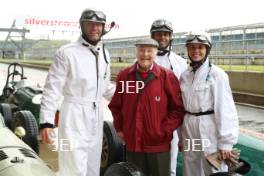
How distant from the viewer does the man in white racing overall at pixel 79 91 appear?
3842mm

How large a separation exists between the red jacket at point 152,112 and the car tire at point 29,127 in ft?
7.60

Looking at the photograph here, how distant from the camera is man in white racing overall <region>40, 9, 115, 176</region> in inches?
151

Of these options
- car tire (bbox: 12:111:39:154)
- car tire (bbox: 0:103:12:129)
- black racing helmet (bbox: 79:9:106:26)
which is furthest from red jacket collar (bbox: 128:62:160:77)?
car tire (bbox: 0:103:12:129)

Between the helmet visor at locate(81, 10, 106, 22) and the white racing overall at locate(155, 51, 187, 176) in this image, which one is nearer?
the helmet visor at locate(81, 10, 106, 22)

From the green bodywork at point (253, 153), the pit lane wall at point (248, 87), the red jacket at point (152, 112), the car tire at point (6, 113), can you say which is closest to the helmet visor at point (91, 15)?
the red jacket at point (152, 112)

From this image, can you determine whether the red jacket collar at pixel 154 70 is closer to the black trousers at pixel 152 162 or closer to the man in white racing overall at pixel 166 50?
the man in white racing overall at pixel 166 50

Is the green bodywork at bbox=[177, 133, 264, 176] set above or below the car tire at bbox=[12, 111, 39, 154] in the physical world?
above

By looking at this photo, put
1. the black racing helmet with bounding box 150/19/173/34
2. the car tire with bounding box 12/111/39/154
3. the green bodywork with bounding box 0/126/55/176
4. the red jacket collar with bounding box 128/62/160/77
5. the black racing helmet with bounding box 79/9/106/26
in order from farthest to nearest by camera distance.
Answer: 1. the car tire with bounding box 12/111/39/154
2. the black racing helmet with bounding box 150/19/173/34
3. the black racing helmet with bounding box 79/9/106/26
4. the red jacket collar with bounding box 128/62/160/77
5. the green bodywork with bounding box 0/126/55/176

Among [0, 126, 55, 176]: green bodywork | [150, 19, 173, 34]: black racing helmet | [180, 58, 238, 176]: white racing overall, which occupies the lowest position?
[0, 126, 55, 176]: green bodywork

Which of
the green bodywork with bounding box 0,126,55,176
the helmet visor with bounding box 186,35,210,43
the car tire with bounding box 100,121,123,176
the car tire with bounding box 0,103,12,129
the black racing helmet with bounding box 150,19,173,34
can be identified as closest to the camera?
the green bodywork with bounding box 0,126,55,176

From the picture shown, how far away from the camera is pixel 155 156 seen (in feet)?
12.3

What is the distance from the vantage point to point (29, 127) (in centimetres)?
612

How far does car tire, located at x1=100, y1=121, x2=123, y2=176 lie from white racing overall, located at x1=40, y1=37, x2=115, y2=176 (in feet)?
4.12

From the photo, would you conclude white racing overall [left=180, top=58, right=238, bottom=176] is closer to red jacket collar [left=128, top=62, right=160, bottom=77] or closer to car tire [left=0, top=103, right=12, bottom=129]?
red jacket collar [left=128, top=62, right=160, bottom=77]
